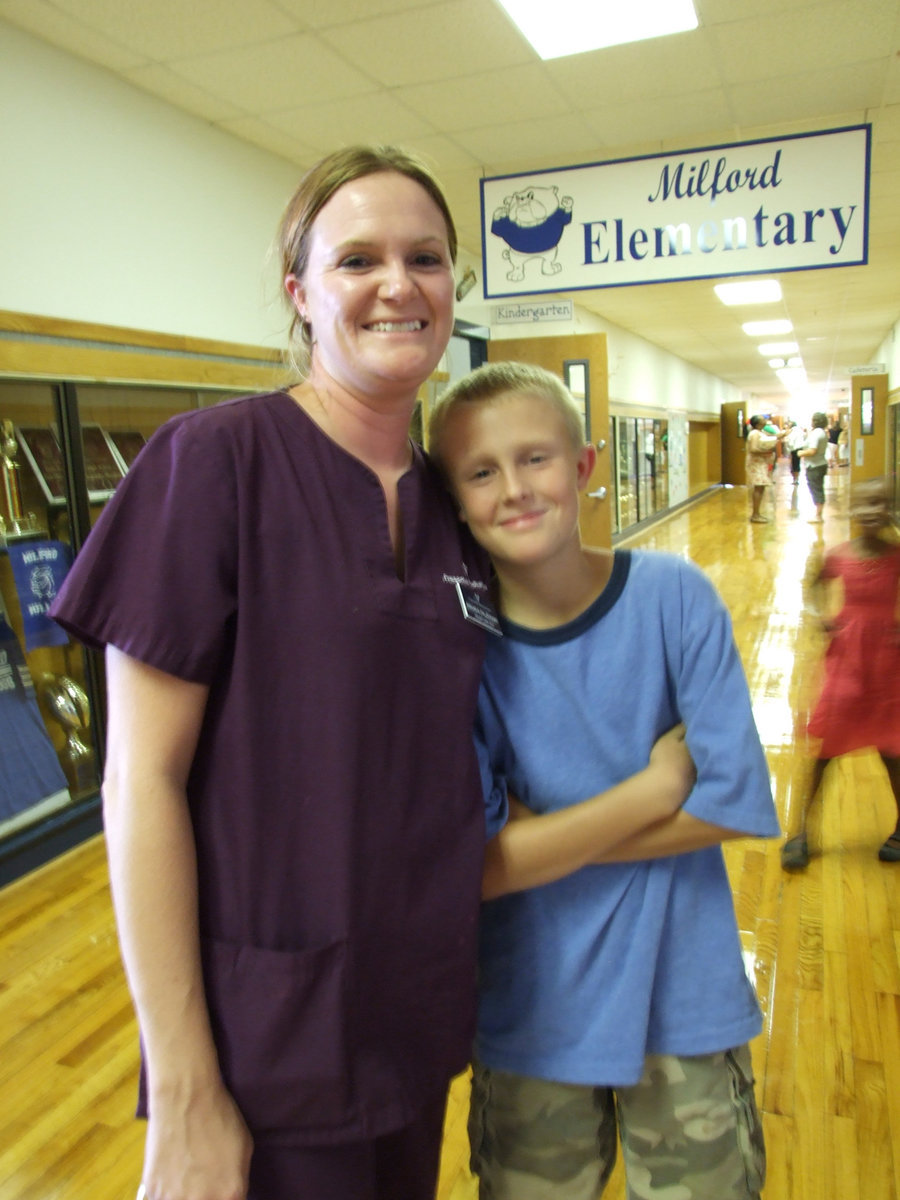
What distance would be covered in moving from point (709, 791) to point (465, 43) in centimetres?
353

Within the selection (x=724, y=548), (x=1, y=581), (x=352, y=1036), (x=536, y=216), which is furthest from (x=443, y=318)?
(x=724, y=548)

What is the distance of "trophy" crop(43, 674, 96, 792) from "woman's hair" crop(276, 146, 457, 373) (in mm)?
3000

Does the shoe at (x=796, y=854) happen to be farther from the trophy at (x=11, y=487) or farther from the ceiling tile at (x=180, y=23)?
the ceiling tile at (x=180, y=23)

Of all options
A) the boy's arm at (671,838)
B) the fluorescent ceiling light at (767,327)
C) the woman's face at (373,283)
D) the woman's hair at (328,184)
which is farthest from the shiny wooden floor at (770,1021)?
the fluorescent ceiling light at (767,327)

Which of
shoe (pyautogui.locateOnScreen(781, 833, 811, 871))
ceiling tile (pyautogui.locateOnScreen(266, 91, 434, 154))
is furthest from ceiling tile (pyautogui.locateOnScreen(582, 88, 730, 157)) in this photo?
shoe (pyautogui.locateOnScreen(781, 833, 811, 871))

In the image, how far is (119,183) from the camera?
12.1ft

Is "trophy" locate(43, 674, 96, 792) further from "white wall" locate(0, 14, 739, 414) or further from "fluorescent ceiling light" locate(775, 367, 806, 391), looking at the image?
"fluorescent ceiling light" locate(775, 367, 806, 391)

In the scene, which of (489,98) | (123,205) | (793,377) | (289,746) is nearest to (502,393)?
(289,746)

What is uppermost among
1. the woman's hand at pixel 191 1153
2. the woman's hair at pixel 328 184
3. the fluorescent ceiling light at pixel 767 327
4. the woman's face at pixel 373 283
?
the fluorescent ceiling light at pixel 767 327

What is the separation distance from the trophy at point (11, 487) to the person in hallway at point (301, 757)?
2.75 metres

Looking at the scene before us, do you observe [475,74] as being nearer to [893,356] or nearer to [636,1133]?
[636,1133]

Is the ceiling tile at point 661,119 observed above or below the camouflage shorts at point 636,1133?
above

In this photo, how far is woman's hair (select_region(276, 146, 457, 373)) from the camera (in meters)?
0.96

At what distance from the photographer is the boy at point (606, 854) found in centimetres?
105
